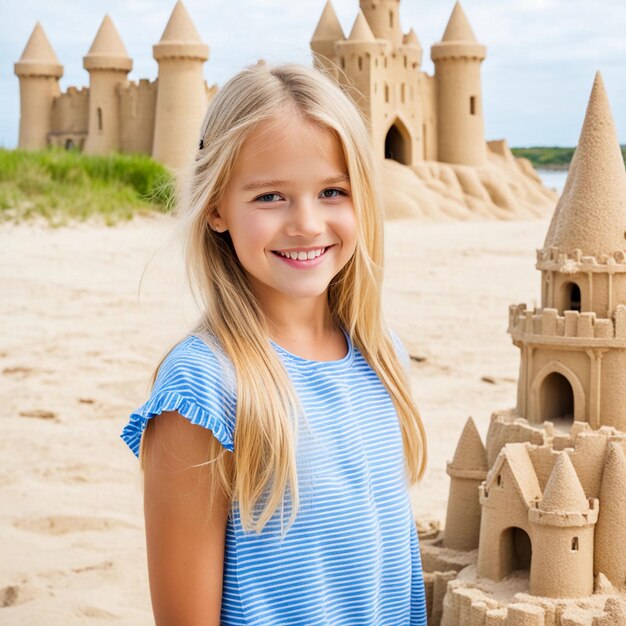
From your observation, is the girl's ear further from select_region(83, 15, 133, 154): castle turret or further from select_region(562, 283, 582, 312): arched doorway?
select_region(83, 15, 133, 154): castle turret

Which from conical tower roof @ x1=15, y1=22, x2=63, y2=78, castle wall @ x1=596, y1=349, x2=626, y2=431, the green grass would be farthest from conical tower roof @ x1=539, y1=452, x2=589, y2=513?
conical tower roof @ x1=15, y1=22, x2=63, y2=78

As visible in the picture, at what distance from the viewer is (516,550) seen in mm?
4734

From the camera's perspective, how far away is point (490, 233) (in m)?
23.2

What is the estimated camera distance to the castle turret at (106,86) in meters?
30.0

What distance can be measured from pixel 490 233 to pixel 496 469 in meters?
19.1

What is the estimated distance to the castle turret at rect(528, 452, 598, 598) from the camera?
14.2 ft

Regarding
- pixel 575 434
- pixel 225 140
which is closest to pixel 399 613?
pixel 225 140

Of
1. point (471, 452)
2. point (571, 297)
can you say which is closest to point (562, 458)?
point (471, 452)

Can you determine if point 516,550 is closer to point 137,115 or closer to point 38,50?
point 137,115

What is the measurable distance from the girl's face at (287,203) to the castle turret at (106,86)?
28.5 m

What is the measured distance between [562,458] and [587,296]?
85 centimetres

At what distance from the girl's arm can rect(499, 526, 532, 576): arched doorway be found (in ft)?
8.42

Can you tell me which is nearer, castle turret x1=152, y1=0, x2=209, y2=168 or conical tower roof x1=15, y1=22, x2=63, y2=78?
castle turret x1=152, y1=0, x2=209, y2=168

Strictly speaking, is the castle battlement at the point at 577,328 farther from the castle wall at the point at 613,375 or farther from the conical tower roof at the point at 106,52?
the conical tower roof at the point at 106,52
